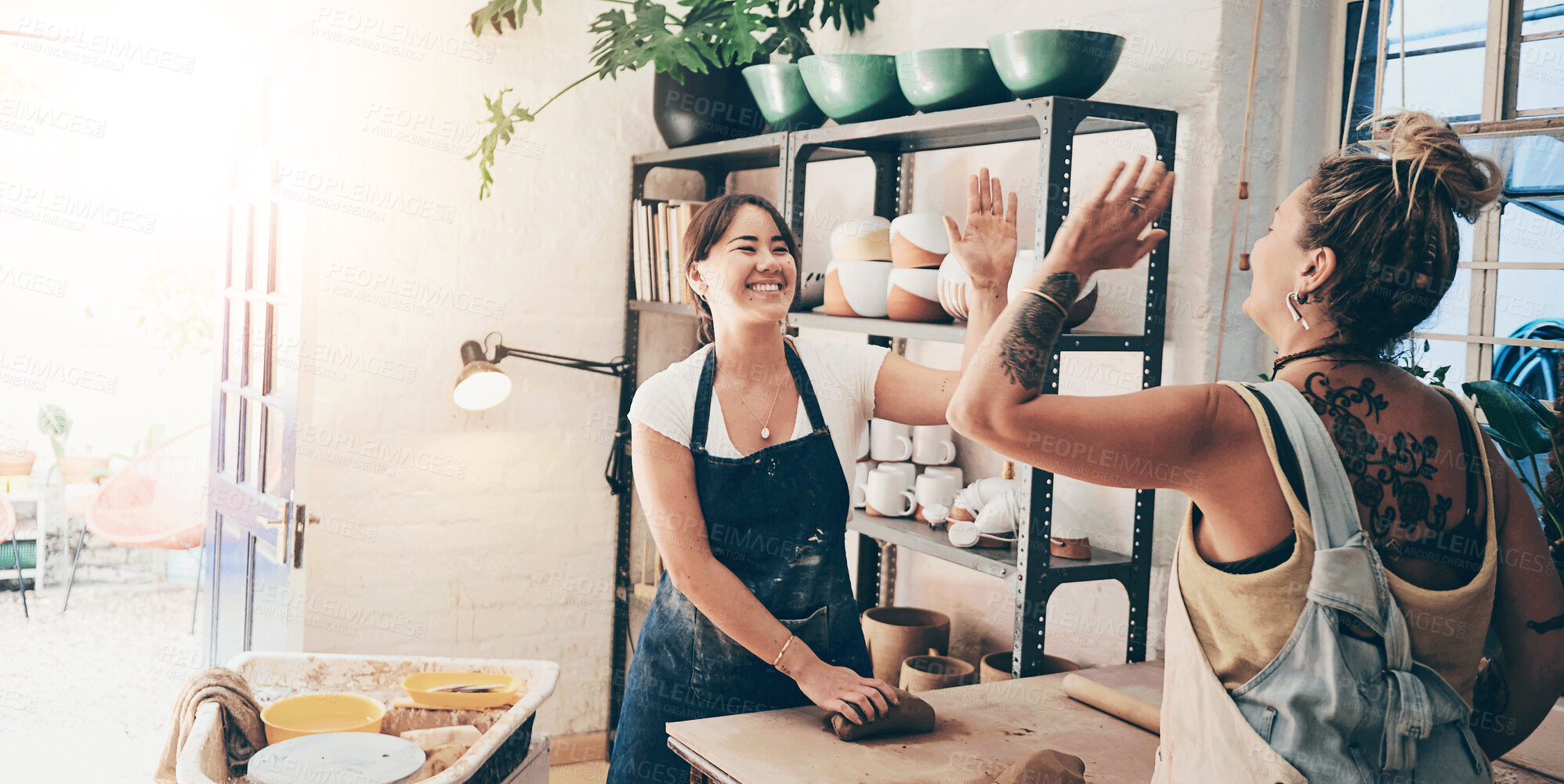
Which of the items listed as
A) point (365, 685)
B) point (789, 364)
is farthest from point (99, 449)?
point (789, 364)

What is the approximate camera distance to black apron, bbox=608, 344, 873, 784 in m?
1.88

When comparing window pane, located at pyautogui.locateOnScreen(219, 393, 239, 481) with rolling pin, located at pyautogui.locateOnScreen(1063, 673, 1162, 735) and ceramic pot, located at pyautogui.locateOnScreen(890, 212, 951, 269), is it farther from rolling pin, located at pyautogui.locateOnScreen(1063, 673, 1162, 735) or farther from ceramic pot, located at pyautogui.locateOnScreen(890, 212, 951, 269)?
rolling pin, located at pyautogui.locateOnScreen(1063, 673, 1162, 735)

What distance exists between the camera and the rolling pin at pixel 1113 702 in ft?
5.56

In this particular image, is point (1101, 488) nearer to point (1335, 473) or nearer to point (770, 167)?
point (1335, 473)

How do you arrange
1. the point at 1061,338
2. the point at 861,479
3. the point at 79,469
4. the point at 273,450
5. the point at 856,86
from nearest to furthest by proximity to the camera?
1. the point at 1061,338
2. the point at 856,86
3. the point at 861,479
4. the point at 273,450
5. the point at 79,469

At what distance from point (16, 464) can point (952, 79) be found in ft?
17.5

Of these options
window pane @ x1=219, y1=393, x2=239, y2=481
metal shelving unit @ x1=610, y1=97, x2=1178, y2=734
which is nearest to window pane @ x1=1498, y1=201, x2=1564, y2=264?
metal shelving unit @ x1=610, y1=97, x2=1178, y2=734

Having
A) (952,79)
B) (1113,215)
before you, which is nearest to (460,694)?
(1113,215)

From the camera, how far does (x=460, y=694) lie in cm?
187

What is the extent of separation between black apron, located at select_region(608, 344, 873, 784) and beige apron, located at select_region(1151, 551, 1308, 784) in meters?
0.77

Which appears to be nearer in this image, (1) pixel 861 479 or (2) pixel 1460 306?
(2) pixel 1460 306

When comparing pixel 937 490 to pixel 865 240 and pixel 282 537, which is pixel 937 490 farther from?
pixel 282 537

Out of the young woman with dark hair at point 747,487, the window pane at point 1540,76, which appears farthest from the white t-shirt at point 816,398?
the window pane at point 1540,76

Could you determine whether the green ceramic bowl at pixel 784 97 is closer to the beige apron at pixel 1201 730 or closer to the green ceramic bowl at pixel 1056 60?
the green ceramic bowl at pixel 1056 60
